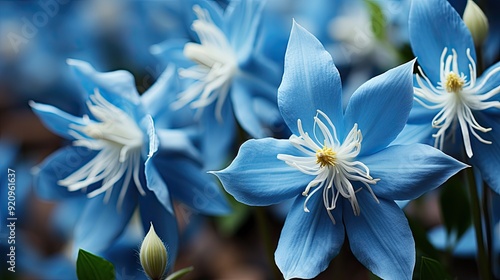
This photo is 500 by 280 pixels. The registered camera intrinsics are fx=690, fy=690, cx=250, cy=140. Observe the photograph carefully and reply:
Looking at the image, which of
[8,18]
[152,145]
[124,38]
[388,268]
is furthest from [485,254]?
[8,18]

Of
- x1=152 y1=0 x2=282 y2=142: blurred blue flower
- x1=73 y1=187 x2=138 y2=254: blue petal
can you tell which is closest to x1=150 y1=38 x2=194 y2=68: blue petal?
x1=152 y1=0 x2=282 y2=142: blurred blue flower

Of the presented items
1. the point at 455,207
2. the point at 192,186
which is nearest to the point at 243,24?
the point at 192,186

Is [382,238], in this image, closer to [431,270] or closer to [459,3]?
[431,270]

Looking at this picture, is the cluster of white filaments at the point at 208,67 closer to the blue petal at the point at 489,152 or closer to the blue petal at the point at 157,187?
the blue petal at the point at 157,187

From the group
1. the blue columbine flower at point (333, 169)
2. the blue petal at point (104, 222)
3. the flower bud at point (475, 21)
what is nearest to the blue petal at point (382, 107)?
the blue columbine flower at point (333, 169)

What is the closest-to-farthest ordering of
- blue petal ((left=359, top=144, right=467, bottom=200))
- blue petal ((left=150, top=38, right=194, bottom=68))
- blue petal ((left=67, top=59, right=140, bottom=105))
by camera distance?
blue petal ((left=359, top=144, right=467, bottom=200)) → blue petal ((left=67, top=59, right=140, bottom=105)) → blue petal ((left=150, top=38, right=194, bottom=68))

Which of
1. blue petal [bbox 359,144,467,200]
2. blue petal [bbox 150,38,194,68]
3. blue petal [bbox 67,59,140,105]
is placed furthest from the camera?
blue petal [bbox 150,38,194,68]

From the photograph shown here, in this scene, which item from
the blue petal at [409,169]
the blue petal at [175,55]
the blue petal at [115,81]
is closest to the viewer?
the blue petal at [409,169]

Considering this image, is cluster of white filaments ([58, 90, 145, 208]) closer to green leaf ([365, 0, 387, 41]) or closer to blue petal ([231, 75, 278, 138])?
blue petal ([231, 75, 278, 138])
